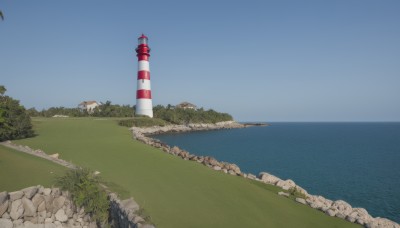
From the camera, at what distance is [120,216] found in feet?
30.8

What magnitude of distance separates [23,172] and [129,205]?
5.45m

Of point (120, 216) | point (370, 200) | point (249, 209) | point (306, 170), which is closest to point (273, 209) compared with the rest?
point (249, 209)

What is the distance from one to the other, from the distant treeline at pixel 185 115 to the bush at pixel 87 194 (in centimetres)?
7049

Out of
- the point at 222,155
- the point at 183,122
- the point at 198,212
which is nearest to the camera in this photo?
the point at 198,212

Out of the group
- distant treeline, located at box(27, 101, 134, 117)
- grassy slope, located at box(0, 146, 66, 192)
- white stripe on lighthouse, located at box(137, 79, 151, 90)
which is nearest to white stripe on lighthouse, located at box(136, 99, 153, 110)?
white stripe on lighthouse, located at box(137, 79, 151, 90)

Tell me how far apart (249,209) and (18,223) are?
818cm

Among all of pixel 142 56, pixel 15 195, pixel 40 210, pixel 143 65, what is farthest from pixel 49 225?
pixel 142 56

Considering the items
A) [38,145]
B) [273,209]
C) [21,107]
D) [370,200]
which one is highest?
[21,107]

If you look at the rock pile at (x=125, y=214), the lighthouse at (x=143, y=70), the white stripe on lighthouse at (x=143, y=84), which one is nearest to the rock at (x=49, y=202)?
the rock pile at (x=125, y=214)

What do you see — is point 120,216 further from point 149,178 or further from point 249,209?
point 249,209

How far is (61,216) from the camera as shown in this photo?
9938 mm

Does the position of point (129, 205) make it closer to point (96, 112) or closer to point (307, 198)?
point (307, 198)

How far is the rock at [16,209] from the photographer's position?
9.13 m

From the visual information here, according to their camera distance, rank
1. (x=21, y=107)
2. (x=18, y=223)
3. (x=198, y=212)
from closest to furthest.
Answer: (x=18, y=223)
(x=198, y=212)
(x=21, y=107)
